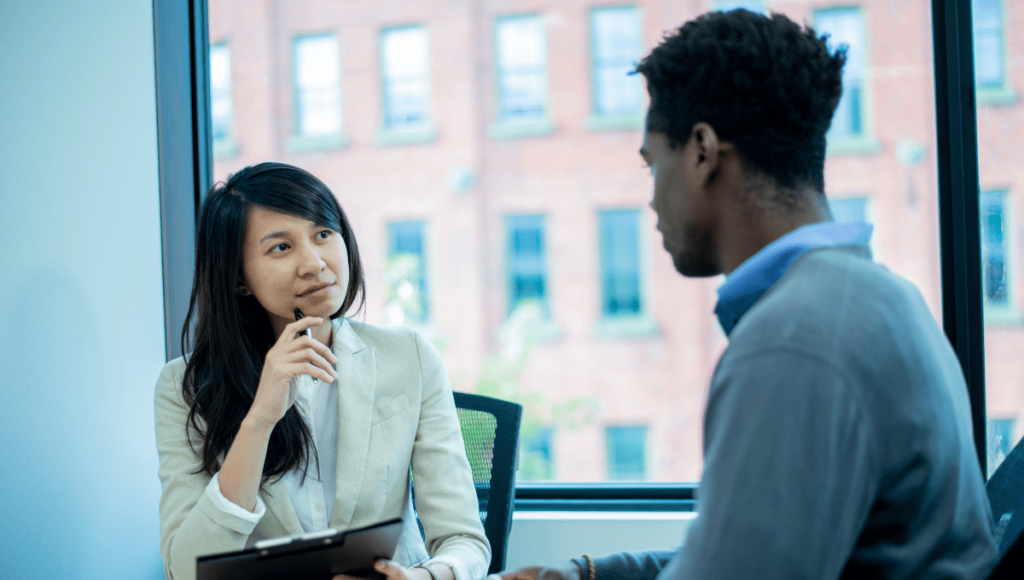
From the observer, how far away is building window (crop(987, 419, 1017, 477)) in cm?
178

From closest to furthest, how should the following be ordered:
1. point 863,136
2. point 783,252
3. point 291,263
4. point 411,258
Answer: point 783,252 < point 291,263 < point 863,136 < point 411,258

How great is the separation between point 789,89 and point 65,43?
5.22 ft

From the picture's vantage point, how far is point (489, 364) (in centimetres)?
1184

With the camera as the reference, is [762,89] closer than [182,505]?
Yes

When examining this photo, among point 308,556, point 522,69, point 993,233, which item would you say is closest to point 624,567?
point 308,556

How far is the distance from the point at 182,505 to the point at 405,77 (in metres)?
10.6

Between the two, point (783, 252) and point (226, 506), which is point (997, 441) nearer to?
point (783, 252)

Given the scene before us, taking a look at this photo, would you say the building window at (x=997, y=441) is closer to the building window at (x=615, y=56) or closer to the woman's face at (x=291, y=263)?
the woman's face at (x=291, y=263)

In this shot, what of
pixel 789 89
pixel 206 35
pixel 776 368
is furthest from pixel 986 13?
pixel 206 35

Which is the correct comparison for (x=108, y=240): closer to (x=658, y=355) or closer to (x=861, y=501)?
(x=861, y=501)

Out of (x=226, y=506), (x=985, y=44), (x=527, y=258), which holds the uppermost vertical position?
(x=985, y=44)

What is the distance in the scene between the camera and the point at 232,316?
53.5 inches

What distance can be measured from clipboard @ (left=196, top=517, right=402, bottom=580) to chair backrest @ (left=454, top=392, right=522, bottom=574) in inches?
18.2

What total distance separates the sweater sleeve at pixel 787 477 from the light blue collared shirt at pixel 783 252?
170 mm
